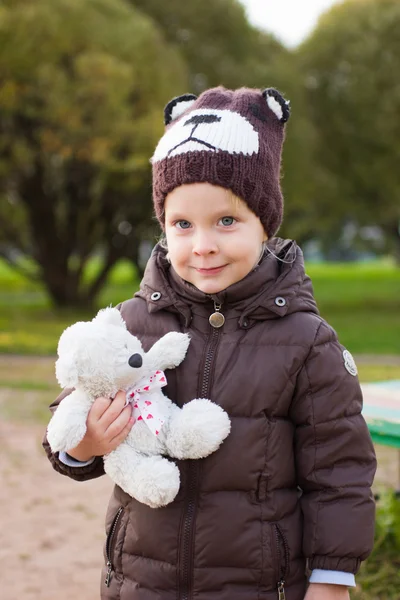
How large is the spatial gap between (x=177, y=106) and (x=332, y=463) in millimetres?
1040

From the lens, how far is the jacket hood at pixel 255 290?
199 cm

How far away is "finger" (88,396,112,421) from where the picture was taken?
→ 194 cm

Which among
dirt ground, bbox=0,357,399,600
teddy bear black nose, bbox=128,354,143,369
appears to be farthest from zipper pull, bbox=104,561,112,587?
dirt ground, bbox=0,357,399,600

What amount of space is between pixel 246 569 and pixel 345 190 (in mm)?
20288

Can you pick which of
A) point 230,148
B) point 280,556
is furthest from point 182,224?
point 280,556

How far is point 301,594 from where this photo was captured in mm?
1958

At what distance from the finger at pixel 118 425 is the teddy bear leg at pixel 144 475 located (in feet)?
0.17

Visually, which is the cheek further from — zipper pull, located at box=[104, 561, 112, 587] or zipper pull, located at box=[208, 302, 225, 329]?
zipper pull, located at box=[104, 561, 112, 587]

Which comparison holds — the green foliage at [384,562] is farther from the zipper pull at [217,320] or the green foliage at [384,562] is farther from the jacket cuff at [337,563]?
the zipper pull at [217,320]

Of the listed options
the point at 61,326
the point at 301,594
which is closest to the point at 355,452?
the point at 301,594

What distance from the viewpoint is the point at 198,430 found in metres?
1.86

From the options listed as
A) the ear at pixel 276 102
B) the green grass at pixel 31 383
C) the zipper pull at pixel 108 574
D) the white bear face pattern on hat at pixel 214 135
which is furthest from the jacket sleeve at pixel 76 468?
the green grass at pixel 31 383

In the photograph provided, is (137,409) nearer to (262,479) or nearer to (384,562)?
(262,479)

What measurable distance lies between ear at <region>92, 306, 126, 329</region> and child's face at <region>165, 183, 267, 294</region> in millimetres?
201
